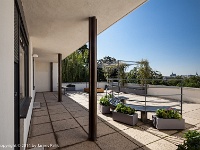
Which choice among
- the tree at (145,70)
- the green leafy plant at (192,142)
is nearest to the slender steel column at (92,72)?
the green leafy plant at (192,142)

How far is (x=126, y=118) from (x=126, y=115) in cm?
8

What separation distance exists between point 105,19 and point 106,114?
9.60ft

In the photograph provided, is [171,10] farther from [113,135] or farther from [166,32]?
[113,135]

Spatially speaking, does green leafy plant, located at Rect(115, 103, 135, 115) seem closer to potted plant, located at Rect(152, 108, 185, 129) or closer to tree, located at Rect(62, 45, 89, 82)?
potted plant, located at Rect(152, 108, 185, 129)

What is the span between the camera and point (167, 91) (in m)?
7.99

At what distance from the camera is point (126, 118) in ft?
11.6

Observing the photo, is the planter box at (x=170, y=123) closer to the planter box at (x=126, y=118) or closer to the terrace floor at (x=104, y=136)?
the terrace floor at (x=104, y=136)

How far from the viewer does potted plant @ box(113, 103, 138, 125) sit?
348 cm

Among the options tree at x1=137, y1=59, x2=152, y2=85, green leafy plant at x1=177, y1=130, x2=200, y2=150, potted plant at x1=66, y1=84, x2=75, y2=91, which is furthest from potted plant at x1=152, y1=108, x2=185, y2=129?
potted plant at x1=66, y1=84, x2=75, y2=91

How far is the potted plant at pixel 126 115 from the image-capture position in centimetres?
348

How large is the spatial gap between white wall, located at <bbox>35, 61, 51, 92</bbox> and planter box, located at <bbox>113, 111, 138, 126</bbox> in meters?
8.41
